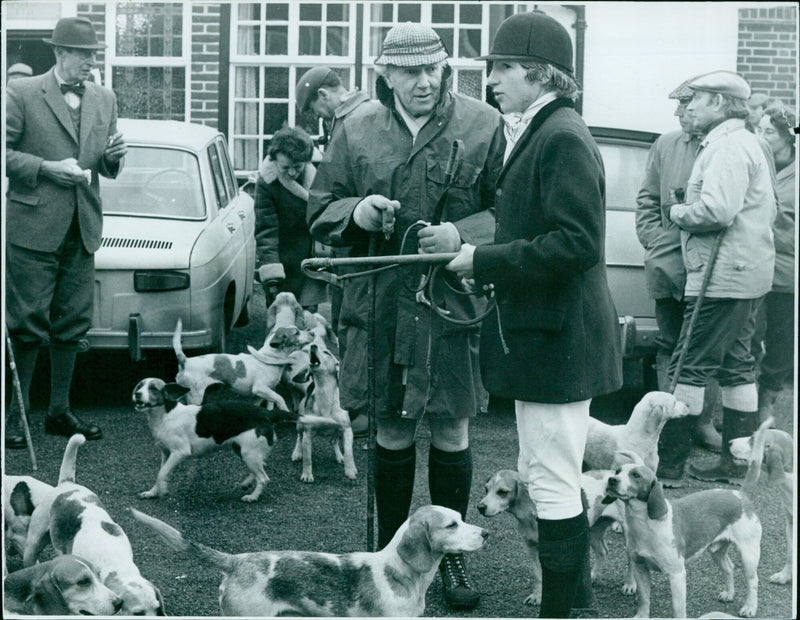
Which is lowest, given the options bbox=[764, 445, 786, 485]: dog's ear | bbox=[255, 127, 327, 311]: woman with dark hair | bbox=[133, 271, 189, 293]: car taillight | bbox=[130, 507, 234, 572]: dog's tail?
bbox=[130, 507, 234, 572]: dog's tail

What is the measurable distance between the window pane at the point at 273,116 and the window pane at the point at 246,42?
60 cm

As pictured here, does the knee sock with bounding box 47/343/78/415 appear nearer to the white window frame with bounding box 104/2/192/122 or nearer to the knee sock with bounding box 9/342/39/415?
the knee sock with bounding box 9/342/39/415

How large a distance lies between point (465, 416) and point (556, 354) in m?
0.95

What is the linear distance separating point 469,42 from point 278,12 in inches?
86.3

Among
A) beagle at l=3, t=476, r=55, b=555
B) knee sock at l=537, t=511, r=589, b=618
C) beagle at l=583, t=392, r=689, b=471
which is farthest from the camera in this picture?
beagle at l=583, t=392, r=689, b=471

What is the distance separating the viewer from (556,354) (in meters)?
3.79

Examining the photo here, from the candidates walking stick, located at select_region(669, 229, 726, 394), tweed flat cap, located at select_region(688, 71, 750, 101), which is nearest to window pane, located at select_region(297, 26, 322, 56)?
tweed flat cap, located at select_region(688, 71, 750, 101)

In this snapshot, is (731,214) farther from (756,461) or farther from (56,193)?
(56,193)

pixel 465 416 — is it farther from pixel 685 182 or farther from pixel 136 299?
pixel 136 299

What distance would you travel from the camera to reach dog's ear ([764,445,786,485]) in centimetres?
491

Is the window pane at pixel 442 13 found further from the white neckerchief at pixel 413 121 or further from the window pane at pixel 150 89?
the white neckerchief at pixel 413 121

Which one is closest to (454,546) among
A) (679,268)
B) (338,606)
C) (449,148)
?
(338,606)

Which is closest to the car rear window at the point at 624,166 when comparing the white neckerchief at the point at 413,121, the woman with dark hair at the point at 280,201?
the woman with dark hair at the point at 280,201

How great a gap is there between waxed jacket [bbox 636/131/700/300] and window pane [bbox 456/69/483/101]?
541cm
